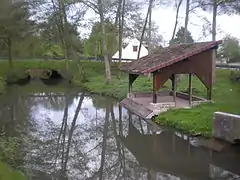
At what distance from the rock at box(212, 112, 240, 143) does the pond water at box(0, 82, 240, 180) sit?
602mm

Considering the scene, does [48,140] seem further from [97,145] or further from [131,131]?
[131,131]

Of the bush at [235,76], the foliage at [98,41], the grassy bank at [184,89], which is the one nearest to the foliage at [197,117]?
the grassy bank at [184,89]

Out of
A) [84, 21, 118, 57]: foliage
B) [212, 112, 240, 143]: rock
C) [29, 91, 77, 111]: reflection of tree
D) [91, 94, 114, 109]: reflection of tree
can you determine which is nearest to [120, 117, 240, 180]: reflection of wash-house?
[212, 112, 240, 143]: rock

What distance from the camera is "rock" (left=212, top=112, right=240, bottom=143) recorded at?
13.4 metres

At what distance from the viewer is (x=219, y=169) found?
38.3ft

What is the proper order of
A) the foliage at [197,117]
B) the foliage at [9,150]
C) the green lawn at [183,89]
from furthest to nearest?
the green lawn at [183,89]
the foliage at [197,117]
the foliage at [9,150]

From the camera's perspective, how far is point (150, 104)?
2047cm

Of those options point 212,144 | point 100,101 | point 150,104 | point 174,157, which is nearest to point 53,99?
point 100,101

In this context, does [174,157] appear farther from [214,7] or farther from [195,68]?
[214,7]

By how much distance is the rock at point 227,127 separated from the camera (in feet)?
43.8

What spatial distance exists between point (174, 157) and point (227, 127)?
242cm

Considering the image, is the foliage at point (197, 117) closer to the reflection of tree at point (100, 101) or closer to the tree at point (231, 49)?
the reflection of tree at point (100, 101)

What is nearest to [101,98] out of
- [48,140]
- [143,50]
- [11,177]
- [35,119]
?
[35,119]

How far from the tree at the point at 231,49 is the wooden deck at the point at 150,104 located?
30198 mm
